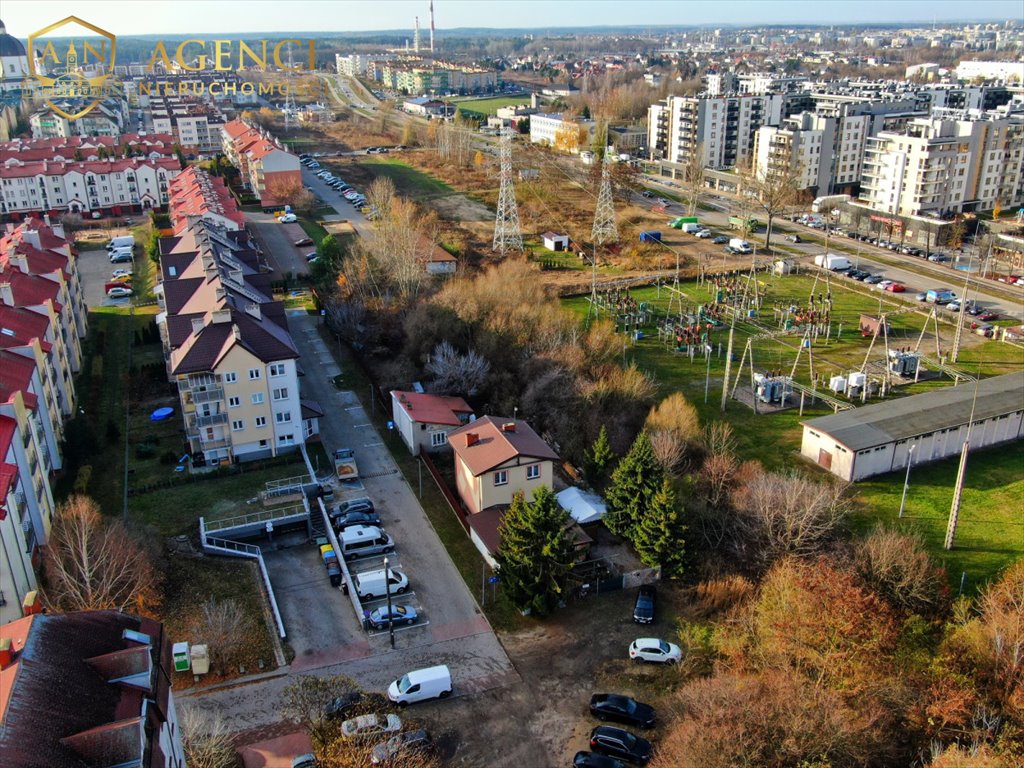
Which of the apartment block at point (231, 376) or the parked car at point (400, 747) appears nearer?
the parked car at point (400, 747)

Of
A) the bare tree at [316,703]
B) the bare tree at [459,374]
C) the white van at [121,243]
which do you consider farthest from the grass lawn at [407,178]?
the bare tree at [316,703]

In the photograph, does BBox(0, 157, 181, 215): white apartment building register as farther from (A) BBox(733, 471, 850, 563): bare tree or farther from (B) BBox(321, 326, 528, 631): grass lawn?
(A) BBox(733, 471, 850, 563): bare tree

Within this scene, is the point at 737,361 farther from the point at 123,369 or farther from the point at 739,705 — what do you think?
the point at 123,369

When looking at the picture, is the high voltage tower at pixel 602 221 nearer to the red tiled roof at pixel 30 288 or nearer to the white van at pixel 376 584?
the red tiled roof at pixel 30 288

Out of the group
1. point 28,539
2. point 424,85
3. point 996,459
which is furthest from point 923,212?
point 424,85

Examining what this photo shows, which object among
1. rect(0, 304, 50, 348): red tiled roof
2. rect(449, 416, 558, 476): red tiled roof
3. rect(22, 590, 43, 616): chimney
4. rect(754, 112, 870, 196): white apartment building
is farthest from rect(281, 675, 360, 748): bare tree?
rect(754, 112, 870, 196): white apartment building

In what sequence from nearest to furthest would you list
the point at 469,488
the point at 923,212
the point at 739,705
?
the point at 739,705
the point at 469,488
the point at 923,212
